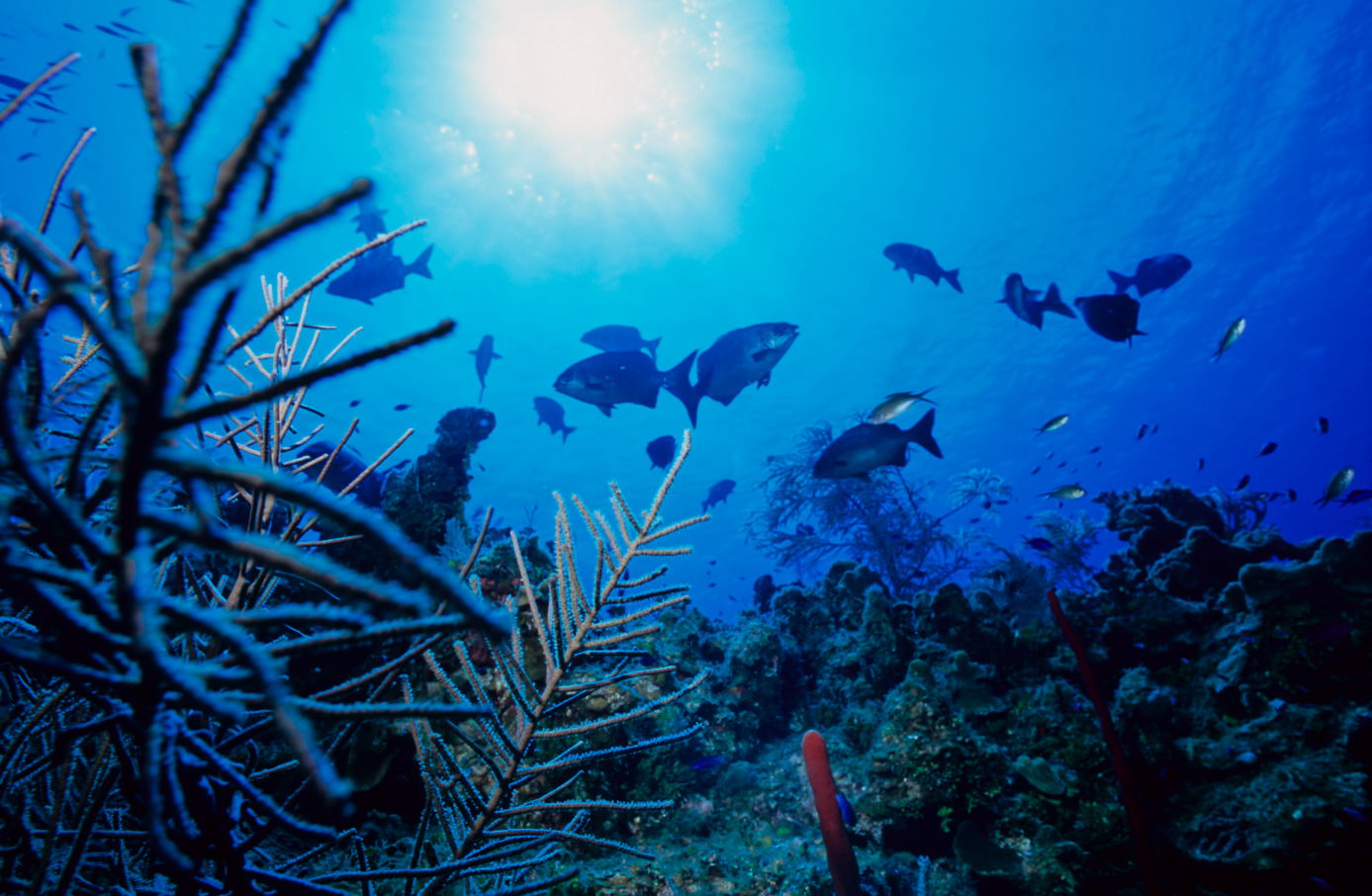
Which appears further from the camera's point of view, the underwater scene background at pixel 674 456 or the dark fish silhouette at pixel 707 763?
the dark fish silhouette at pixel 707 763

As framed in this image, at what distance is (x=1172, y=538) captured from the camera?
596 cm

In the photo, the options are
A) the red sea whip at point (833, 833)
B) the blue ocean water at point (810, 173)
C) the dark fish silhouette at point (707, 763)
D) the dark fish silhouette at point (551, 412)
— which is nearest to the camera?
the red sea whip at point (833, 833)

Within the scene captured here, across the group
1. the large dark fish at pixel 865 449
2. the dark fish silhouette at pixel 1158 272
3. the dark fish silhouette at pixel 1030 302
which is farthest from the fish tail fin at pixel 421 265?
the dark fish silhouette at pixel 1158 272

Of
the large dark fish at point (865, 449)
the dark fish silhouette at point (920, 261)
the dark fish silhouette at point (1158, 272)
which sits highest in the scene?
the dark fish silhouette at point (920, 261)

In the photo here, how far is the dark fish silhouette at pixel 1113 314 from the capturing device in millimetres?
4957

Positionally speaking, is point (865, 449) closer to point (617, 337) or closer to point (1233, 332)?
point (617, 337)

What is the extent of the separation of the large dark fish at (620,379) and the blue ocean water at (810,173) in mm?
4242

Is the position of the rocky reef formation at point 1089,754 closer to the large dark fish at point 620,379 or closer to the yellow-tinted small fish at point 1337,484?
the large dark fish at point 620,379

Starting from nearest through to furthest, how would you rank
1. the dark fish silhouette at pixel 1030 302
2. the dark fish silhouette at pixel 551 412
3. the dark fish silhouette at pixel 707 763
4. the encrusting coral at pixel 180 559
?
the encrusting coral at pixel 180 559
the dark fish silhouette at pixel 707 763
the dark fish silhouette at pixel 1030 302
the dark fish silhouette at pixel 551 412

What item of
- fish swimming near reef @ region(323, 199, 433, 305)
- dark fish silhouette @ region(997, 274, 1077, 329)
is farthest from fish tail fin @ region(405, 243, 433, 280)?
dark fish silhouette @ region(997, 274, 1077, 329)

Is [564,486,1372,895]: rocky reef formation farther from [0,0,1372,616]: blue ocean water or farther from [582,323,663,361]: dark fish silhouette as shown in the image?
[0,0,1372,616]: blue ocean water

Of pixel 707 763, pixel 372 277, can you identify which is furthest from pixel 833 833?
pixel 372 277

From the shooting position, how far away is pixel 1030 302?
5.86 metres

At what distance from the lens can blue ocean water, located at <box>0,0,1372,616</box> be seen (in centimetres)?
1677
